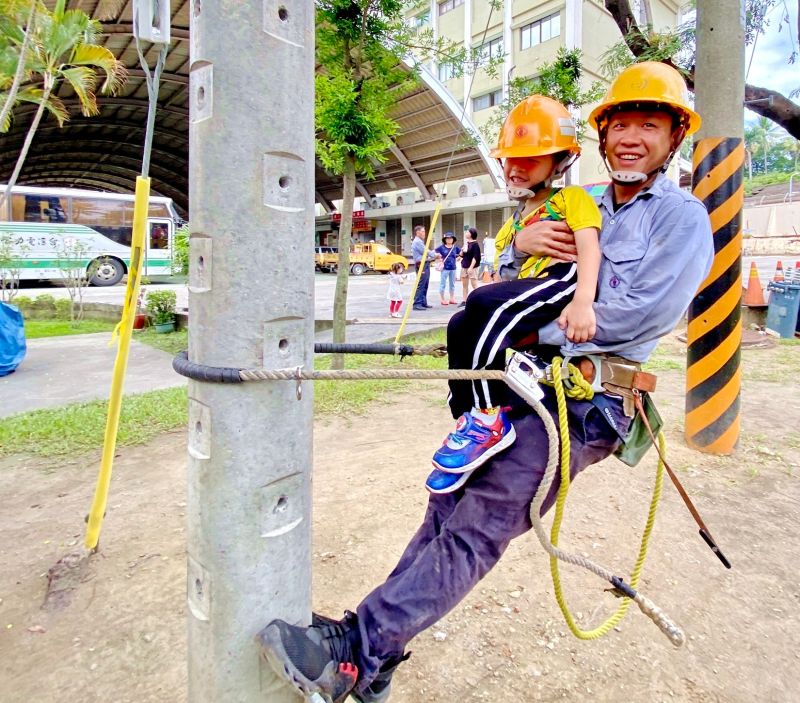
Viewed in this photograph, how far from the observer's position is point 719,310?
4.16 meters

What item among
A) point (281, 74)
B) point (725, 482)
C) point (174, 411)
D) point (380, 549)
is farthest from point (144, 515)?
point (725, 482)

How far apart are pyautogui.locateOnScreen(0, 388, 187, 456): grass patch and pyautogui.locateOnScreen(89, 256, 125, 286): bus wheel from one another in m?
16.4

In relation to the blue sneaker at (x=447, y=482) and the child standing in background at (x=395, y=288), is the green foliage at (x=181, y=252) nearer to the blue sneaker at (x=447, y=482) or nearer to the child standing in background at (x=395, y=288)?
the child standing in background at (x=395, y=288)

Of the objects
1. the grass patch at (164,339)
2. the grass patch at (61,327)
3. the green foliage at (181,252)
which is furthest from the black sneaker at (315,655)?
the grass patch at (61,327)

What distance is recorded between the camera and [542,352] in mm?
1755

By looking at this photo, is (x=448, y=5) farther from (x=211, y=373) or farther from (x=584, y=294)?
(x=211, y=373)

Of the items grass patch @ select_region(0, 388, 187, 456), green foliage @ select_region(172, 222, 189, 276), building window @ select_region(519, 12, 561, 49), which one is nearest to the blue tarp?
grass patch @ select_region(0, 388, 187, 456)

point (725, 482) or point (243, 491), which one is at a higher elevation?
point (243, 491)

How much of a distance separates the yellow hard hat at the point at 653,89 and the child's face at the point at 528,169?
0.80 feet

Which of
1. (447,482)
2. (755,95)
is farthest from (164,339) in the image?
(447,482)

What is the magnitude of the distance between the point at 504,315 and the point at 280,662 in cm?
104

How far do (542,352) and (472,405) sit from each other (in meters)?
0.27

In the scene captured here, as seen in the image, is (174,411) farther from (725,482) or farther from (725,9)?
(725,9)

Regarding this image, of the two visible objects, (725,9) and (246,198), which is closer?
(246,198)
